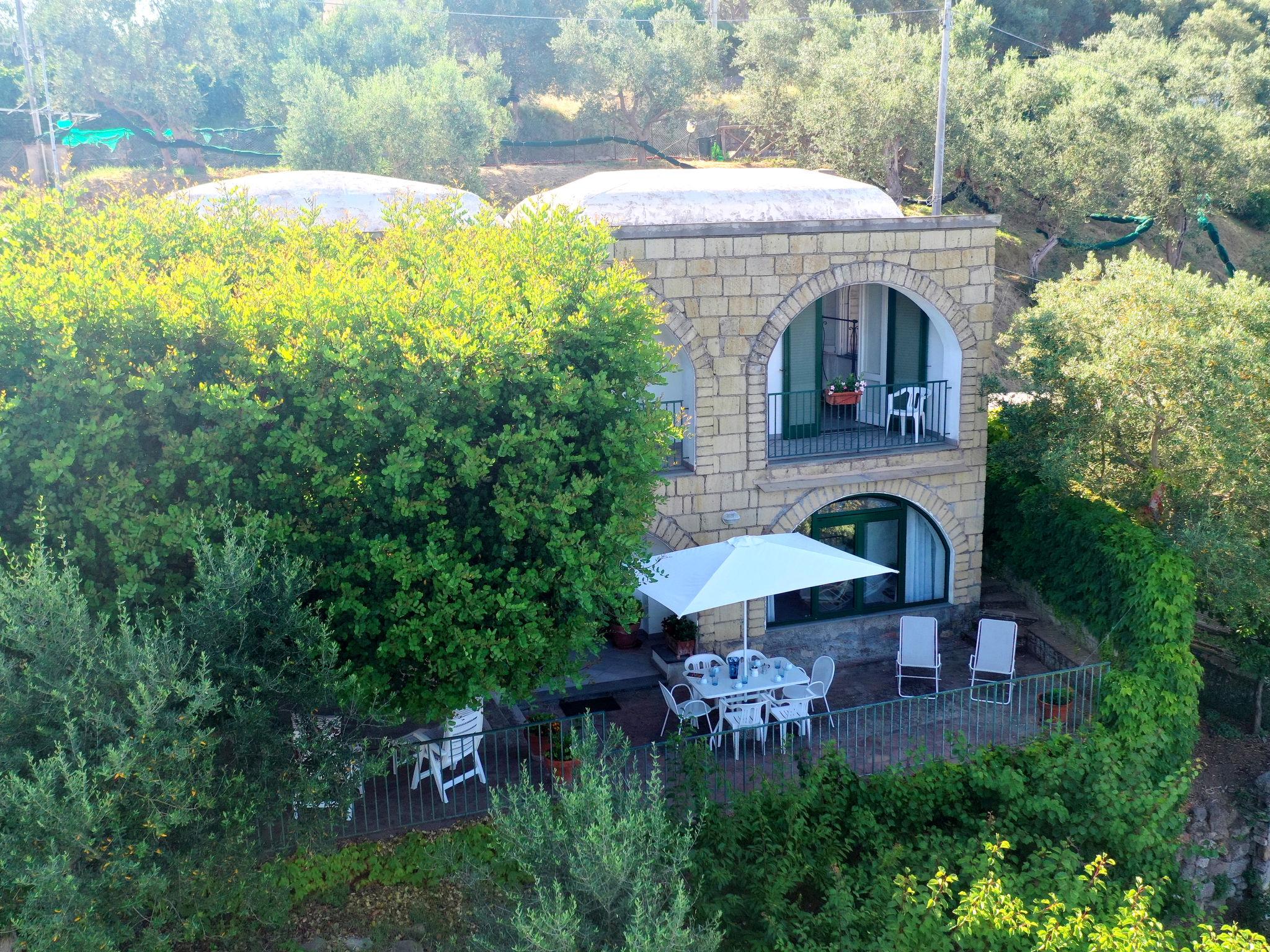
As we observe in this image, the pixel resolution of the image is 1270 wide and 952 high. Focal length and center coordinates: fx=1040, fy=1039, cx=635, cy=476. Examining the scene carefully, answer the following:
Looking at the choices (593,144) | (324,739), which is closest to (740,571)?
(324,739)

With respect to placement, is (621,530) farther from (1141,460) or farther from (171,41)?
(171,41)

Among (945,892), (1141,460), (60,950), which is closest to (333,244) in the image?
(60,950)

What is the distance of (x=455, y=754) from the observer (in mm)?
11562

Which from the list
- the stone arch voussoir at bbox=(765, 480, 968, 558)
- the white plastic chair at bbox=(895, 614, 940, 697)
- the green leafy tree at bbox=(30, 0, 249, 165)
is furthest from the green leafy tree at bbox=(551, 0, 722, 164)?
the white plastic chair at bbox=(895, 614, 940, 697)

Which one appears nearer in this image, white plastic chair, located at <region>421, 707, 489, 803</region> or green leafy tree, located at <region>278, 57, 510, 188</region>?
white plastic chair, located at <region>421, 707, 489, 803</region>

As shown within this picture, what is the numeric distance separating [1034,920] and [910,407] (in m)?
9.61

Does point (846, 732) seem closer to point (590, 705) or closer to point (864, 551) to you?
point (590, 705)

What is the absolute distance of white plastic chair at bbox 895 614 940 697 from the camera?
15.0 meters

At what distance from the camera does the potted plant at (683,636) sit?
608 inches

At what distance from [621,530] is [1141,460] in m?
9.70

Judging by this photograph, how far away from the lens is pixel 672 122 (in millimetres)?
46094

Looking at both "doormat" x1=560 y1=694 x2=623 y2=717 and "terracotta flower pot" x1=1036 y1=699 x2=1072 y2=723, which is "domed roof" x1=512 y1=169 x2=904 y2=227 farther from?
"terracotta flower pot" x1=1036 y1=699 x2=1072 y2=723

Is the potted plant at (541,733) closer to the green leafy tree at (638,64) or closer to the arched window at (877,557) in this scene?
the arched window at (877,557)

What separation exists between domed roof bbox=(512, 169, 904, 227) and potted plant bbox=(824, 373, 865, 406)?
2.72m
